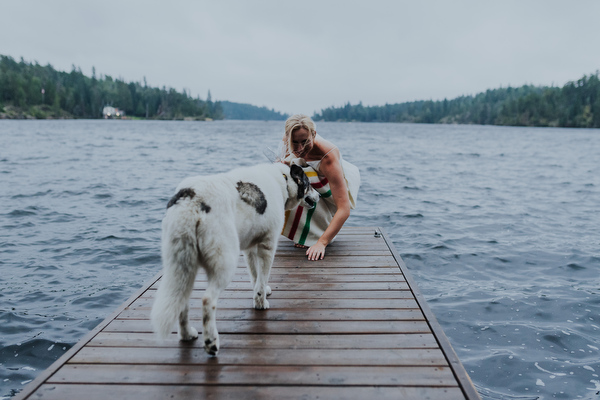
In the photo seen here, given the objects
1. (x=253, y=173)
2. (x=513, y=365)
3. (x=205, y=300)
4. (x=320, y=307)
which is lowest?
(x=513, y=365)

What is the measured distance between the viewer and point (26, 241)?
9.44 metres

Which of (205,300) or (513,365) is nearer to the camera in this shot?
(205,300)

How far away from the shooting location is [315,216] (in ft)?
19.9

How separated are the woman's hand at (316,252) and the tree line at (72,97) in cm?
12342

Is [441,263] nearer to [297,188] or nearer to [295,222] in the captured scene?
[295,222]

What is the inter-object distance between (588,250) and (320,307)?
27.3 feet

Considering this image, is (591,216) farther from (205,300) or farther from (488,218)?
(205,300)

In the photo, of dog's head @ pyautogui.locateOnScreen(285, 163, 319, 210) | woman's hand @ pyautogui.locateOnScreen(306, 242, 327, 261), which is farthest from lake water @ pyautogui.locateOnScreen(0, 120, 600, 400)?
dog's head @ pyautogui.locateOnScreen(285, 163, 319, 210)

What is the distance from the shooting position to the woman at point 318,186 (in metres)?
4.90

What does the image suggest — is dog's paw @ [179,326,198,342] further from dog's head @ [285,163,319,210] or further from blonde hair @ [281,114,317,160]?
blonde hair @ [281,114,317,160]

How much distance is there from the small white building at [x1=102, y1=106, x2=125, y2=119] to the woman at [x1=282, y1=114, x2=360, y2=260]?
154 metres

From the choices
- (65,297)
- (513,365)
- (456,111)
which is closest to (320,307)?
(513,365)

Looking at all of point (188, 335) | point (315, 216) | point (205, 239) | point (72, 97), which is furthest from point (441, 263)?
point (72, 97)

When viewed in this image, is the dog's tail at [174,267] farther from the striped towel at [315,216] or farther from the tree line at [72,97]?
the tree line at [72,97]
